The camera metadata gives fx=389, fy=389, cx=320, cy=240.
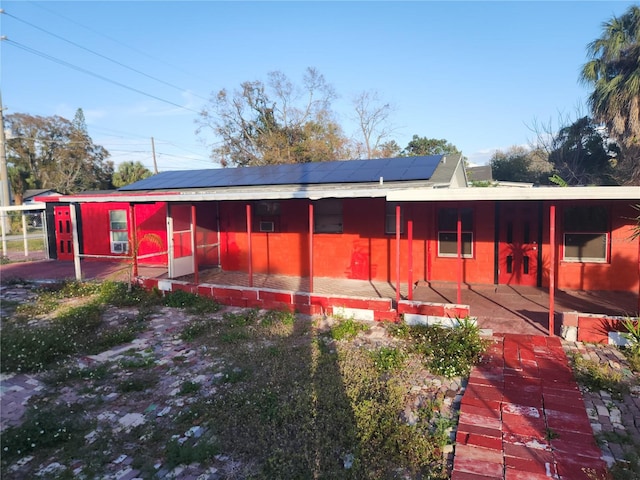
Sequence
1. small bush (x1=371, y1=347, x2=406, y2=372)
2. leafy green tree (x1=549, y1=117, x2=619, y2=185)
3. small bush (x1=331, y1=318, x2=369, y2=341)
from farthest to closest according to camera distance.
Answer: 1. leafy green tree (x1=549, y1=117, x2=619, y2=185)
2. small bush (x1=331, y1=318, x2=369, y2=341)
3. small bush (x1=371, y1=347, x2=406, y2=372)

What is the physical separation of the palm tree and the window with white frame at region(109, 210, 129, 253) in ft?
62.0

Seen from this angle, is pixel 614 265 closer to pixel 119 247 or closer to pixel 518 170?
pixel 119 247

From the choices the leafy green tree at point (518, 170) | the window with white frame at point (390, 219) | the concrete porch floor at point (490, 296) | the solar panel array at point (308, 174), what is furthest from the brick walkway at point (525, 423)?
the leafy green tree at point (518, 170)

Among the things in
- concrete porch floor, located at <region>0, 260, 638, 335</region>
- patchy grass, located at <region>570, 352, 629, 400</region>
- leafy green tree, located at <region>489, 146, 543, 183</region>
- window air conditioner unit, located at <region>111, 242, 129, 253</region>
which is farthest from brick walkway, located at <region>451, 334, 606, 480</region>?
leafy green tree, located at <region>489, 146, 543, 183</region>

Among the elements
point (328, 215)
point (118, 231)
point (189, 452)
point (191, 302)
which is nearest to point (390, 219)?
point (328, 215)

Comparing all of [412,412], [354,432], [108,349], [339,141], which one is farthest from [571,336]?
[339,141]

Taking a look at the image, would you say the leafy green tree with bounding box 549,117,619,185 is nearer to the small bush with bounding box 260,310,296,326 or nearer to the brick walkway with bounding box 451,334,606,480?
the brick walkway with bounding box 451,334,606,480

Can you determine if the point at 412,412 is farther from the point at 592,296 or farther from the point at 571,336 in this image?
the point at 592,296

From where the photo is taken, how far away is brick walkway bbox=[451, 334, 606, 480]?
3189mm

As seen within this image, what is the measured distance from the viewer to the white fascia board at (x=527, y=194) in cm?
521

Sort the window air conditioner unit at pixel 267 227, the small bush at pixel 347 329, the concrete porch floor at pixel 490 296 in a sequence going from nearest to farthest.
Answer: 1. the concrete porch floor at pixel 490 296
2. the small bush at pixel 347 329
3. the window air conditioner unit at pixel 267 227

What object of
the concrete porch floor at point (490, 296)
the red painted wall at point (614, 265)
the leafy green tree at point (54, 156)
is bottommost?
the concrete porch floor at point (490, 296)

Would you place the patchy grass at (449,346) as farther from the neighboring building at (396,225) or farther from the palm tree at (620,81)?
the palm tree at (620,81)

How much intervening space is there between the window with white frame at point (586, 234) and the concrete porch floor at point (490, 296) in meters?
0.71
